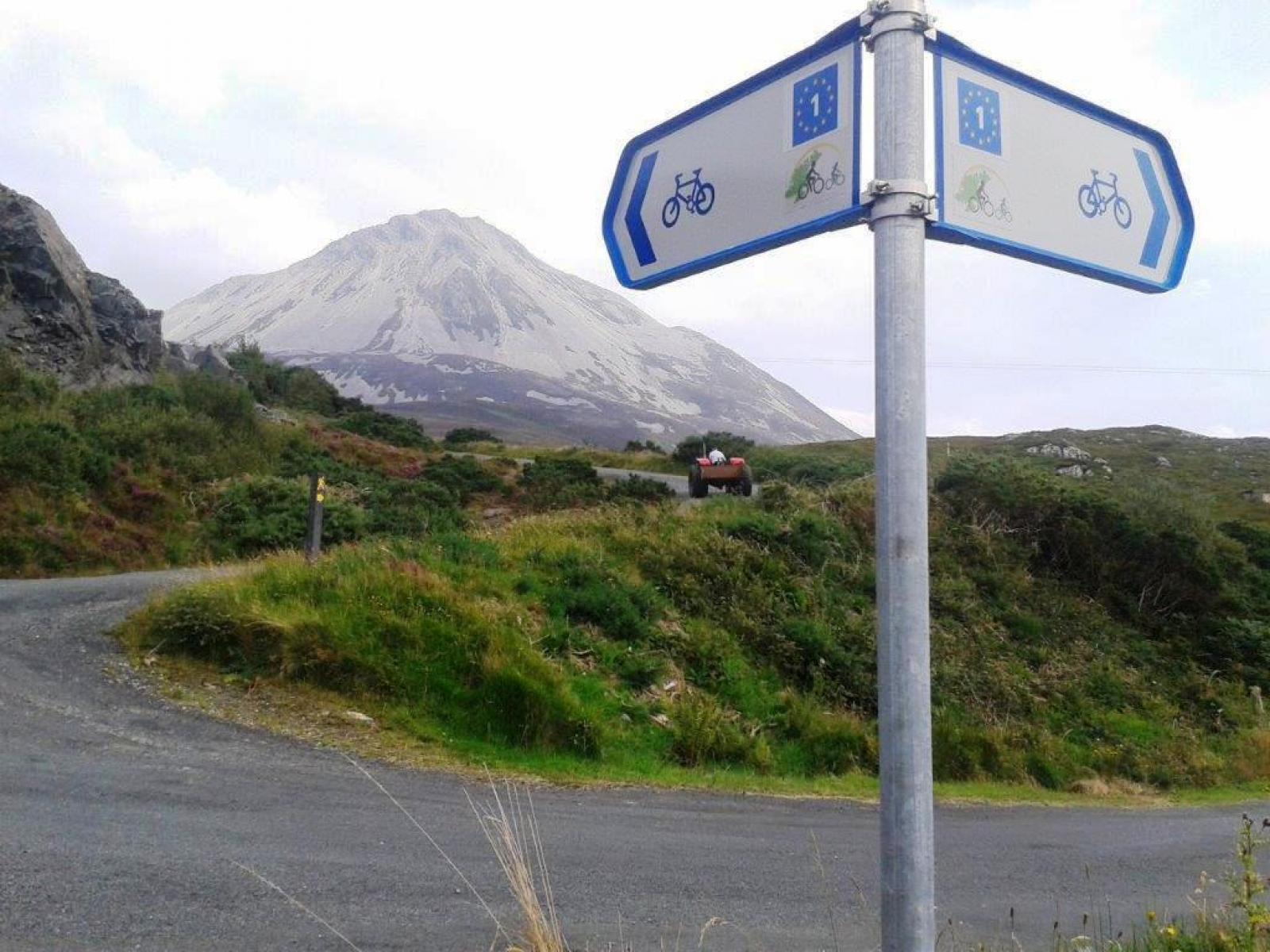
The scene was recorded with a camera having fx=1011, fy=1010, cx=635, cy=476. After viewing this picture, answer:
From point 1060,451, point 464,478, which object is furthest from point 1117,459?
point 464,478

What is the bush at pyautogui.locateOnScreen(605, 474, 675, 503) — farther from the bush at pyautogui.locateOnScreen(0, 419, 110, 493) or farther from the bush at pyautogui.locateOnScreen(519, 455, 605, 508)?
the bush at pyautogui.locateOnScreen(0, 419, 110, 493)

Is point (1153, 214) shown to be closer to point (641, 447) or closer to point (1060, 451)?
point (641, 447)

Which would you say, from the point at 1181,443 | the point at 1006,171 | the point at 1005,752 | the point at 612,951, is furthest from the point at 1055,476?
the point at 1181,443

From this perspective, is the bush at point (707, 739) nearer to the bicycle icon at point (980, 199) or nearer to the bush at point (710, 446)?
the bicycle icon at point (980, 199)

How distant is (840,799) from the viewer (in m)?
8.70

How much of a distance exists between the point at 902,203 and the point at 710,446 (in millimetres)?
34252

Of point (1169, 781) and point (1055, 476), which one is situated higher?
point (1055, 476)

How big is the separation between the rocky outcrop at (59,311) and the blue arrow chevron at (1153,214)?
26.2m

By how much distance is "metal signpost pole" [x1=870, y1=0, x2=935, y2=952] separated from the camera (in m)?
1.64

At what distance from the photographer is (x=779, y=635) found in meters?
12.6

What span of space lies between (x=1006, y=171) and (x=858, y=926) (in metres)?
4.42

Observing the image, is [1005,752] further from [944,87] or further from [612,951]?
[944,87]

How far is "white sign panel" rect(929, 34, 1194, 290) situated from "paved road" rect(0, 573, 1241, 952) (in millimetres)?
3604

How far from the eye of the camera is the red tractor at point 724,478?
21.4m
